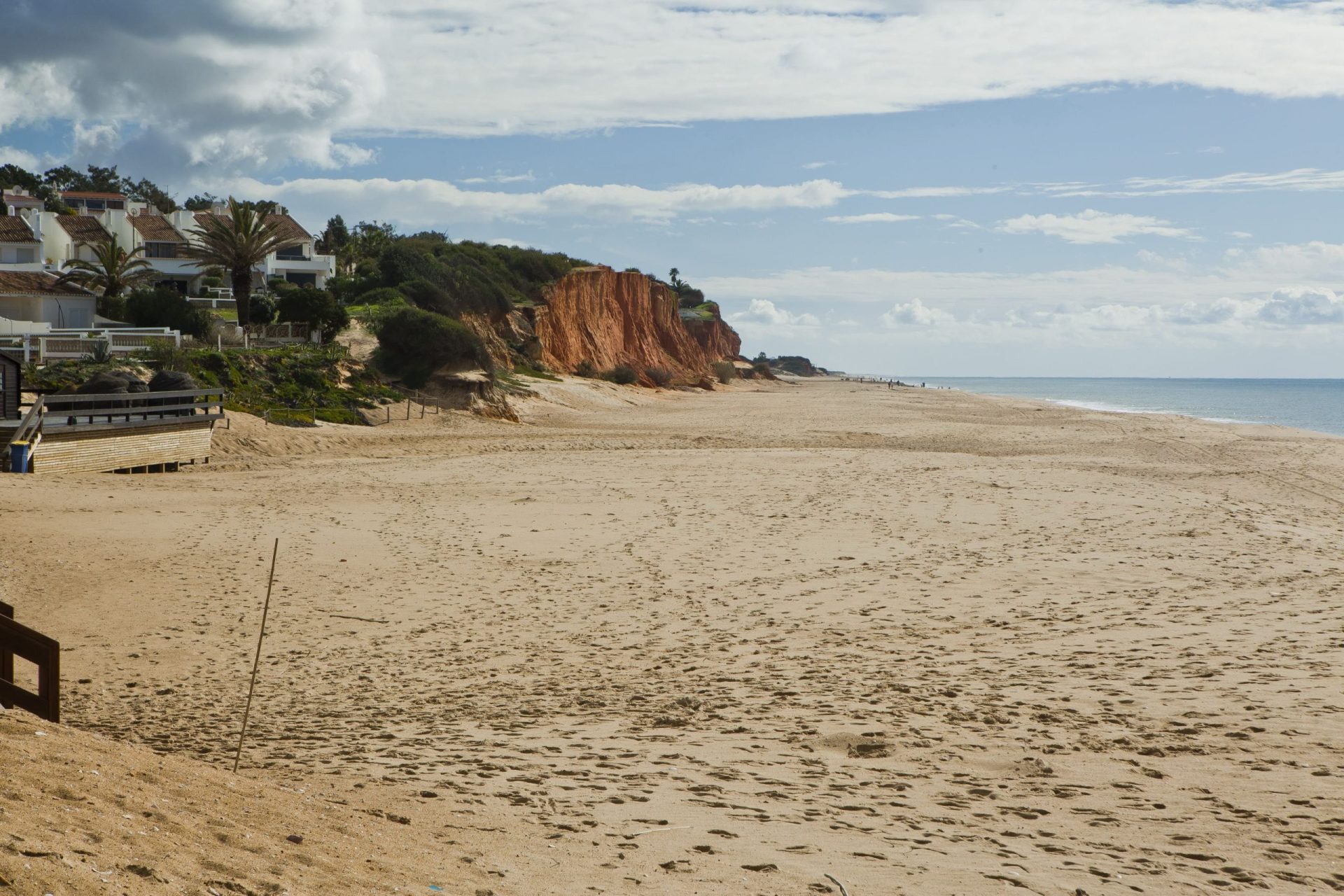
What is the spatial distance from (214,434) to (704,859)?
25.5 metres

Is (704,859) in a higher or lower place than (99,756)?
lower

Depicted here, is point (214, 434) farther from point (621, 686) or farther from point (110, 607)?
point (621, 686)

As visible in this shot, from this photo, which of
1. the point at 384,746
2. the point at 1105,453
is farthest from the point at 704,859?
the point at 1105,453

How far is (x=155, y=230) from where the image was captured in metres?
65.6

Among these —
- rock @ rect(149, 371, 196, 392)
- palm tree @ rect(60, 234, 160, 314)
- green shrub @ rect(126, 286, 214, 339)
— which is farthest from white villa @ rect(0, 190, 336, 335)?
rock @ rect(149, 371, 196, 392)

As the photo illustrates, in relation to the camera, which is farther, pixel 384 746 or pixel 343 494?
pixel 343 494

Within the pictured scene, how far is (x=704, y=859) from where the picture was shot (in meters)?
5.63

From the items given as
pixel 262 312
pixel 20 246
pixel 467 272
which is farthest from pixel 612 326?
pixel 20 246

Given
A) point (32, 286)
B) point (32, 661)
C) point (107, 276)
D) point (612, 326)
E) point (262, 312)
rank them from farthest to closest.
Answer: point (612, 326)
point (107, 276)
point (262, 312)
point (32, 286)
point (32, 661)

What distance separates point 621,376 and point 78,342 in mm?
41364

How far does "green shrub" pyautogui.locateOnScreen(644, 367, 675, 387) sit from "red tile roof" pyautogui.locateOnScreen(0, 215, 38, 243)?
3867cm

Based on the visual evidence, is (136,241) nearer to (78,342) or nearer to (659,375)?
(659,375)

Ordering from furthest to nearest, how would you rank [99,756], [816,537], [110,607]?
1. [816,537]
2. [110,607]
3. [99,756]

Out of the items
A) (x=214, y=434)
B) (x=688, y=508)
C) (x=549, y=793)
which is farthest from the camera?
(x=214, y=434)
